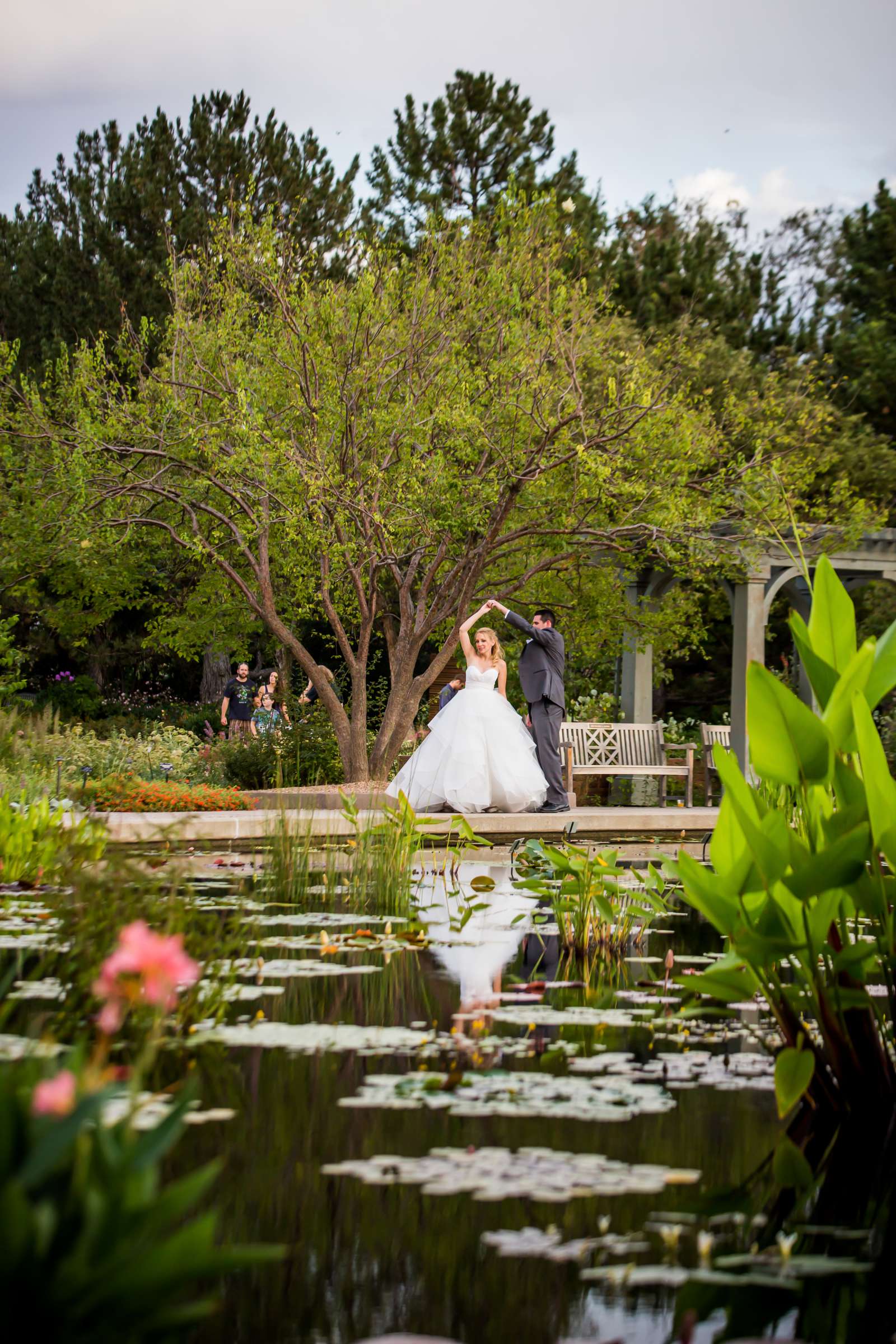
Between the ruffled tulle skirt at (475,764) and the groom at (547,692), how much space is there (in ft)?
0.74

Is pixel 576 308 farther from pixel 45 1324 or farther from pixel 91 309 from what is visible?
pixel 45 1324

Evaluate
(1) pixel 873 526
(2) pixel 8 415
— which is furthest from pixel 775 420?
(2) pixel 8 415

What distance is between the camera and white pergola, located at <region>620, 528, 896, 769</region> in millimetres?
15789

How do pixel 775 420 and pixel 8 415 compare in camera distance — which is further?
pixel 775 420

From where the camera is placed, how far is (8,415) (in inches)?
701

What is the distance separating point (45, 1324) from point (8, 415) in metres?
17.5

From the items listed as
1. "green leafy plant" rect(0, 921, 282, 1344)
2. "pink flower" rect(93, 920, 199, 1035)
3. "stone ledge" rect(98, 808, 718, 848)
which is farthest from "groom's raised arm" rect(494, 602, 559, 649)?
"green leafy plant" rect(0, 921, 282, 1344)

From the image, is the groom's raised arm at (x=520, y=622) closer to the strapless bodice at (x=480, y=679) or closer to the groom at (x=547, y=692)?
the groom at (x=547, y=692)

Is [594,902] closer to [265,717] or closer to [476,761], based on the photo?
[476,761]

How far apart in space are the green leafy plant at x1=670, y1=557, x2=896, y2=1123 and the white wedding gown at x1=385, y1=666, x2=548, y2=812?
8209 millimetres

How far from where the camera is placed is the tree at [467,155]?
26750 mm

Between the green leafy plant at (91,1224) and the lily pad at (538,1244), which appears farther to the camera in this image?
the lily pad at (538,1244)

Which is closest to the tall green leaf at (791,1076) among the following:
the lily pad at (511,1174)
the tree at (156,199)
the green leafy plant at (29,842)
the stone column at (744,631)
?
the lily pad at (511,1174)

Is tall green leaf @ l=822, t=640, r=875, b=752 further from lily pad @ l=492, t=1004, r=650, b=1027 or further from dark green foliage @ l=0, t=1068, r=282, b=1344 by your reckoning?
dark green foliage @ l=0, t=1068, r=282, b=1344
